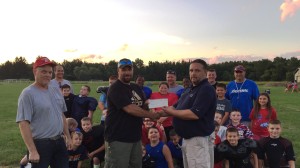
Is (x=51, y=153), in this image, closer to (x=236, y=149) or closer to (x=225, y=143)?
(x=225, y=143)

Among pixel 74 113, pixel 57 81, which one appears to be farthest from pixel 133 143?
pixel 57 81

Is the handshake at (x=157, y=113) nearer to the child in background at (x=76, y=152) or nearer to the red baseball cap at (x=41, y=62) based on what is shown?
the red baseball cap at (x=41, y=62)

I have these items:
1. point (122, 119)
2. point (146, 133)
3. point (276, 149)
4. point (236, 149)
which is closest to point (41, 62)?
point (122, 119)

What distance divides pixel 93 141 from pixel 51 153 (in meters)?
2.65

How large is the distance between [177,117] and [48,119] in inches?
72.0

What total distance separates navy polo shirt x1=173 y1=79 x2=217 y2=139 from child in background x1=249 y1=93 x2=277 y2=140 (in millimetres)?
3086

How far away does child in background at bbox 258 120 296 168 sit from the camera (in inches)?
249

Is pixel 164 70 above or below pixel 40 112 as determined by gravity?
above

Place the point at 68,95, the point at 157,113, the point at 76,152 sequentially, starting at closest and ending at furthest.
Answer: the point at 157,113
the point at 76,152
the point at 68,95

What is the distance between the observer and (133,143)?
4.67 m

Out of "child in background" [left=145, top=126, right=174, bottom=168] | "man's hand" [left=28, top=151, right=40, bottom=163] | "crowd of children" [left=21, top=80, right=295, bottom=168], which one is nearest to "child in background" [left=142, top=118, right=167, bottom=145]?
"crowd of children" [left=21, top=80, right=295, bottom=168]

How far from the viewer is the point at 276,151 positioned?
21.0 feet

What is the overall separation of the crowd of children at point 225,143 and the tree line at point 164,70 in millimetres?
76557

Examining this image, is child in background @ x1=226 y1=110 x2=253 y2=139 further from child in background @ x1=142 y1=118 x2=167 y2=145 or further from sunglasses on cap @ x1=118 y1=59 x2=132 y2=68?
sunglasses on cap @ x1=118 y1=59 x2=132 y2=68
